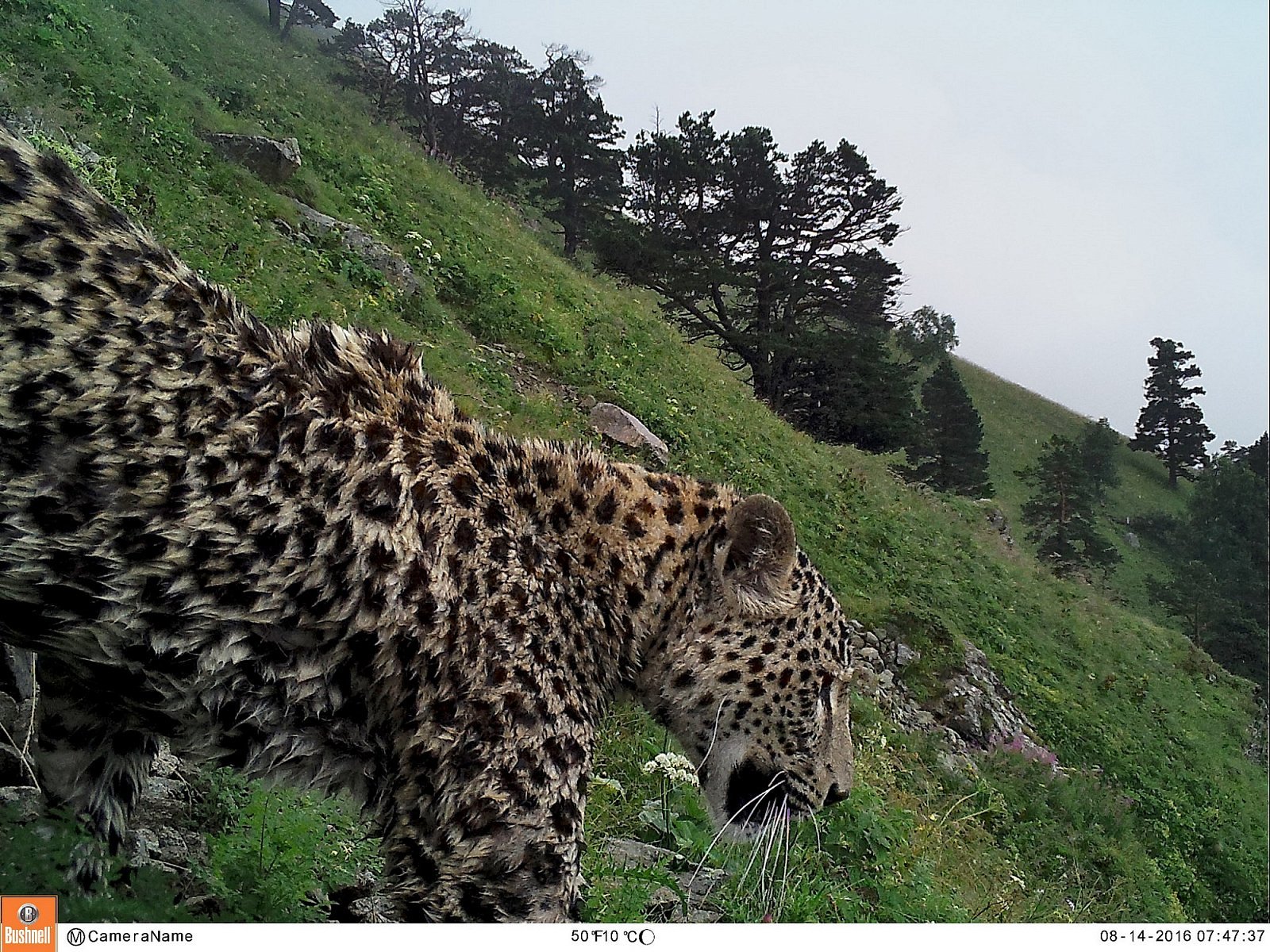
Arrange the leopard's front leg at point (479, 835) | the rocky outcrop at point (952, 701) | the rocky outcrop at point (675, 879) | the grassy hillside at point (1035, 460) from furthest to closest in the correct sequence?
the grassy hillside at point (1035, 460), the rocky outcrop at point (952, 701), the rocky outcrop at point (675, 879), the leopard's front leg at point (479, 835)

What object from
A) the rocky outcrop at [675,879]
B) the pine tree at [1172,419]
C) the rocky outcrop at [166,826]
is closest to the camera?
the rocky outcrop at [166,826]

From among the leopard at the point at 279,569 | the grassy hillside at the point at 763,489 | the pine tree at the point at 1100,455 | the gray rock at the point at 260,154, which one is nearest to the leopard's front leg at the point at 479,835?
the leopard at the point at 279,569

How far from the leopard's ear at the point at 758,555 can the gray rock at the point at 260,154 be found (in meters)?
10.1

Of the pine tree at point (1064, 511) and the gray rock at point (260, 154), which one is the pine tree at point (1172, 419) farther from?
the gray rock at point (260, 154)

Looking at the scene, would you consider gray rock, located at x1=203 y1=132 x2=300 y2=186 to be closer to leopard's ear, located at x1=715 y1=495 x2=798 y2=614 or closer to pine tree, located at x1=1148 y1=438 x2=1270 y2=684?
leopard's ear, located at x1=715 y1=495 x2=798 y2=614

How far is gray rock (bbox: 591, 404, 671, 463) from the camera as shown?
433 inches

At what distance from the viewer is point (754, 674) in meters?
3.06

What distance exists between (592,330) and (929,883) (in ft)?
35.1

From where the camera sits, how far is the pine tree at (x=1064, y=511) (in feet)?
42.1

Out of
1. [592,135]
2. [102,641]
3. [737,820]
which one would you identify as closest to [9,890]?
[102,641]

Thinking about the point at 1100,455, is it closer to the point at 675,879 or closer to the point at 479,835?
the point at 675,879

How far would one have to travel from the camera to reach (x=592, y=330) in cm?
1381
